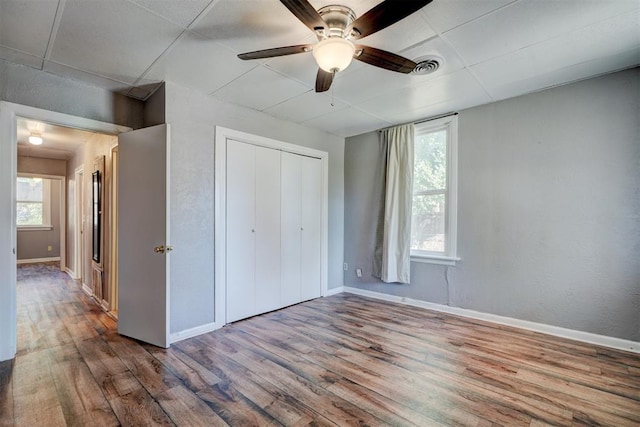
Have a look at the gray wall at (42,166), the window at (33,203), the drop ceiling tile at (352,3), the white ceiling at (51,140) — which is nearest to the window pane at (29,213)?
the window at (33,203)

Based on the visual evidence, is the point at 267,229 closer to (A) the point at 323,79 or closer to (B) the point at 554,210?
(A) the point at 323,79

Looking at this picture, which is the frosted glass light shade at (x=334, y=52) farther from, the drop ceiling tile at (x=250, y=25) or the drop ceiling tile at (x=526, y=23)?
the drop ceiling tile at (x=526, y=23)

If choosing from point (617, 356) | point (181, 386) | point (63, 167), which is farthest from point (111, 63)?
point (63, 167)

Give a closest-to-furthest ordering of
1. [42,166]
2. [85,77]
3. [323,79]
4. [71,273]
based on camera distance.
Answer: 1. [323,79]
2. [85,77]
3. [71,273]
4. [42,166]

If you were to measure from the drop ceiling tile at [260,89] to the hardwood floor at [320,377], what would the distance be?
249 centimetres

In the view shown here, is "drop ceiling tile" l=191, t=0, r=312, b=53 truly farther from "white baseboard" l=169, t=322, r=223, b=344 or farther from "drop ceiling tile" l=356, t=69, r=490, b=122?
"white baseboard" l=169, t=322, r=223, b=344

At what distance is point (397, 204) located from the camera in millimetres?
4055

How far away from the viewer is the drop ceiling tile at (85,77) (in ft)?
8.30

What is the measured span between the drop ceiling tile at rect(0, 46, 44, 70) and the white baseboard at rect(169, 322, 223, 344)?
8.54ft

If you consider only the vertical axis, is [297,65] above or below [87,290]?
above

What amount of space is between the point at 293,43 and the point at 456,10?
1.12 metres

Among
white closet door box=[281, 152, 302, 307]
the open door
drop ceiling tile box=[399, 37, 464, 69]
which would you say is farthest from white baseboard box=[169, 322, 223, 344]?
drop ceiling tile box=[399, 37, 464, 69]

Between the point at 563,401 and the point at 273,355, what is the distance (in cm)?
208

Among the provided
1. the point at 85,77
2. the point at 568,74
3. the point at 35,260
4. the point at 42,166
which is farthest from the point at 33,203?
the point at 568,74
